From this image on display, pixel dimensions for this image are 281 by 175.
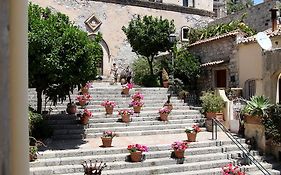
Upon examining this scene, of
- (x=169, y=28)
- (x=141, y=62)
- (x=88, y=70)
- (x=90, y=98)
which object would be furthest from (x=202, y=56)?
(x=88, y=70)

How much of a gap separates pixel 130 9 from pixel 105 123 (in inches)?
656

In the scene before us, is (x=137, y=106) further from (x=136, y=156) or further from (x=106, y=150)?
(x=136, y=156)

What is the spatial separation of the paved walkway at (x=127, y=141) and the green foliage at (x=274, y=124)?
160cm

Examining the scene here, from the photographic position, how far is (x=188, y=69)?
2083 centimetres

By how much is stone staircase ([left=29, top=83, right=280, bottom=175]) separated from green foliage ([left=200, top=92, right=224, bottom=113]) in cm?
68

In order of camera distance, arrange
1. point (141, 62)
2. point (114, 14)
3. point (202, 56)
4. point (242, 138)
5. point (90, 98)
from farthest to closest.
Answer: point (114, 14) → point (141, 62) → point (202, 56) → point (90, 98) → point (242, 138)

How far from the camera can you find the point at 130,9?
29781 millimetres

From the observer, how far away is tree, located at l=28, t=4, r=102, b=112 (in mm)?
11477

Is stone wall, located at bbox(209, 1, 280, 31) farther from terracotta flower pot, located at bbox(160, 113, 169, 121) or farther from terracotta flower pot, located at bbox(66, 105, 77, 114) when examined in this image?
terracotta flower pot, located at bbox(66, 105, 77, 114)

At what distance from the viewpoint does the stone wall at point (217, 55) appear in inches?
744

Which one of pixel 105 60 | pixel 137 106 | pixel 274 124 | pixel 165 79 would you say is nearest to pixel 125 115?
pixel 137 106

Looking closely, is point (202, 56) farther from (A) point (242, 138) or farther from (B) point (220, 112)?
(A) point (242, 138)

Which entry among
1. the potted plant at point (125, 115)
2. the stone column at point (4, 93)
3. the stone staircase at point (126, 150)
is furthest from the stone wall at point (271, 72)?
the stone column at point (4, 93)

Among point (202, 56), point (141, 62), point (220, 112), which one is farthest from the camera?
point (141, 62)
